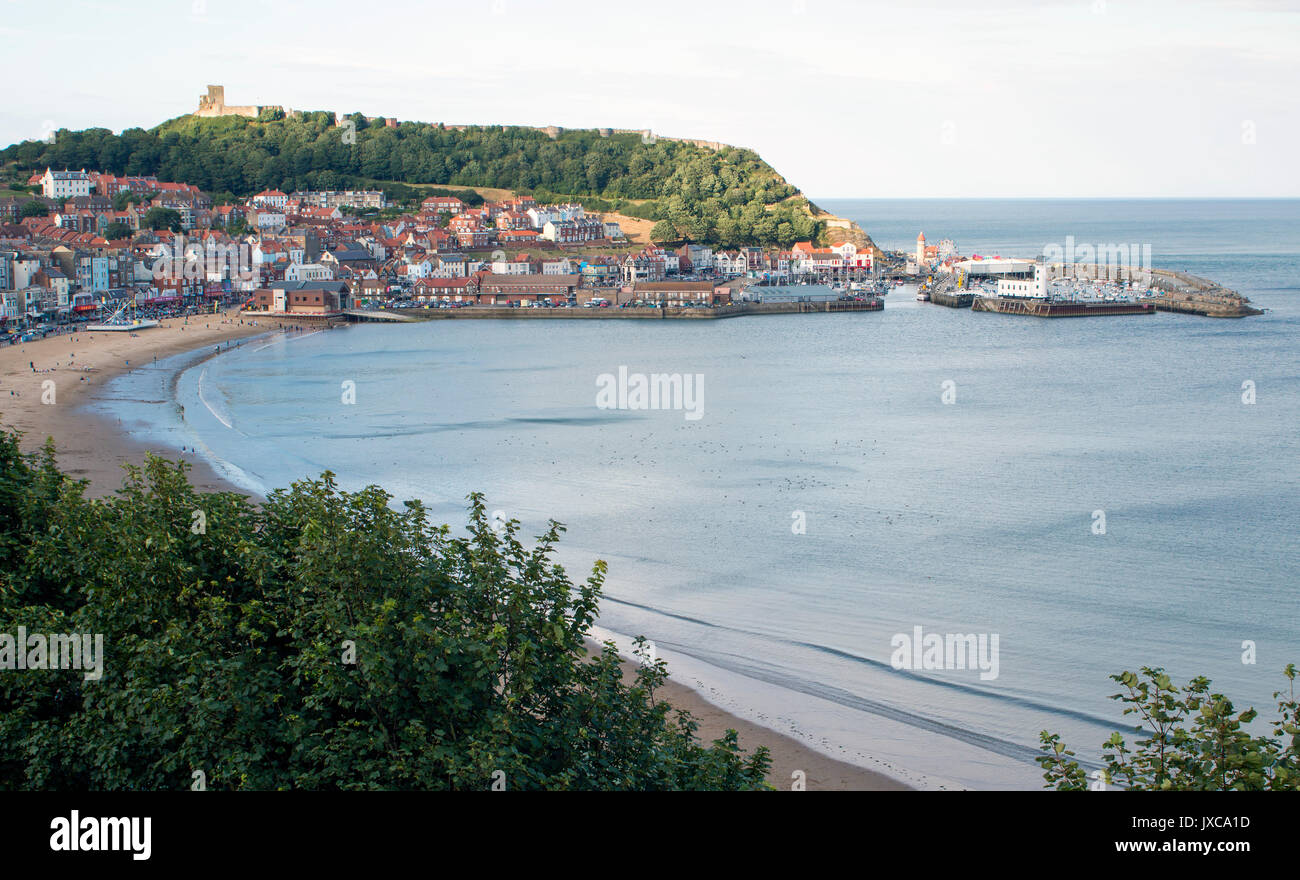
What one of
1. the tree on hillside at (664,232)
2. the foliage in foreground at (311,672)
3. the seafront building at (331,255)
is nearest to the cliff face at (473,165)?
the tree on hillside at (664,232)

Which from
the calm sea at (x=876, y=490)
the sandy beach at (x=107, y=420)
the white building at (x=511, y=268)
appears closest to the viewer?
the sandy beach at (x=107, y=420)

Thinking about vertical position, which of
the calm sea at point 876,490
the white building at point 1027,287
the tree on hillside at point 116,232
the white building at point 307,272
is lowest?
the calm sea at point 876,490

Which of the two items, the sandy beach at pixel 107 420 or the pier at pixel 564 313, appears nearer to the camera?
the sandy beach at pixel 107 420

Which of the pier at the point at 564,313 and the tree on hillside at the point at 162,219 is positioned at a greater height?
the tree on hillside at the point at 162,219

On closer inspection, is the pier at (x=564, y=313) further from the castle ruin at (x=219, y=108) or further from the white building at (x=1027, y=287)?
the castle ruin at (x=219, y=108)

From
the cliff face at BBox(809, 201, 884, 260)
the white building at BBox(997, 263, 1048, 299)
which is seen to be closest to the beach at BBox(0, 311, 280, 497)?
the white building at BBox(997, 263, 1048, 299)

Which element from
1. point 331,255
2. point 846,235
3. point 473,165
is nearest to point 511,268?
point 331,255

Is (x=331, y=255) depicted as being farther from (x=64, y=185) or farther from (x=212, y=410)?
(x=212, y=410)
